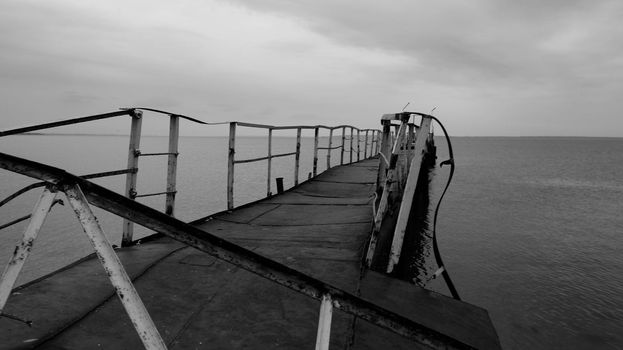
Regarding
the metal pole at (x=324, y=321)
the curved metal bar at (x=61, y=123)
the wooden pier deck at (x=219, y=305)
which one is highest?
the curved metal bar at (x=61, y=123)

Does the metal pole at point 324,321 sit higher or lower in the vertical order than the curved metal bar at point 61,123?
lower

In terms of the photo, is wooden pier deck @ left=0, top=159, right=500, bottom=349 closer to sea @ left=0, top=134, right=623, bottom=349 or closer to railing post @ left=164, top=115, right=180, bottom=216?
railing post @ left=164, top=115, right=180, bottom=216

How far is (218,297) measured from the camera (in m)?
2.88

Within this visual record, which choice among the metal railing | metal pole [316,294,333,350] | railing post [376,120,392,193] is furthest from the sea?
metal pole [316,294,333,350]

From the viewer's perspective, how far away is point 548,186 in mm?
26562

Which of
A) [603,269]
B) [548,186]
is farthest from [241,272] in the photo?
[548,186]

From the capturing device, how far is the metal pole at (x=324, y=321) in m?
1.21

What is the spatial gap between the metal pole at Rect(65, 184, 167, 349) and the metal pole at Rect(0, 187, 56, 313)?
0.18 ft

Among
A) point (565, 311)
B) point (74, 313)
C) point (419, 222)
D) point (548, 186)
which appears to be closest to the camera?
point (74, 313)

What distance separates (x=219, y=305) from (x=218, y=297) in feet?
0.41

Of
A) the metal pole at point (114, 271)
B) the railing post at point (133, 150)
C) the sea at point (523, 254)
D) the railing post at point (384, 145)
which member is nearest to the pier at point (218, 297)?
the metal pole at point (114, 271)

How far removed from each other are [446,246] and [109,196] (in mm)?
11158

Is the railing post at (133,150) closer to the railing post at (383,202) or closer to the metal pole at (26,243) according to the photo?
the railing post at (383,202)

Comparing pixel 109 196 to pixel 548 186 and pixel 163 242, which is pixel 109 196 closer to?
pixel 163 242
